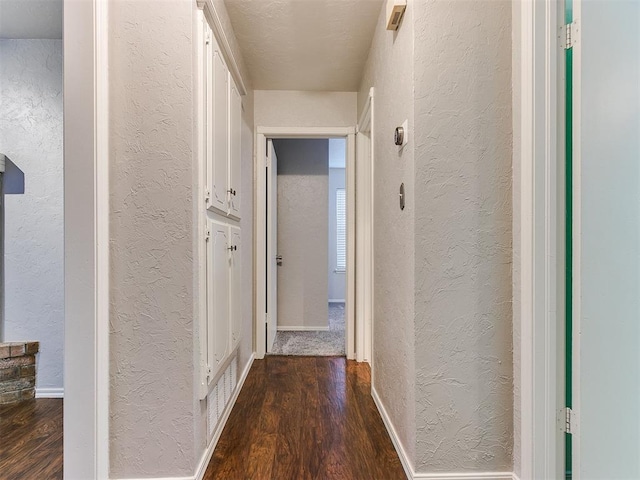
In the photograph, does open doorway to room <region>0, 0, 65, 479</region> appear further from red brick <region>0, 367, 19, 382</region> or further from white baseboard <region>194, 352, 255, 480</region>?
white baseboard <region>194, 352, 255, 480</region>

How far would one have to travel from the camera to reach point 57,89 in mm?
2465

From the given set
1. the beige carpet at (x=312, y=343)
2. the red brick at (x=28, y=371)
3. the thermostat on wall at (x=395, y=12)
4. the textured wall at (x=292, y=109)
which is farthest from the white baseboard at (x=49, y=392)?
the thermostat on wall at (x=395, y=12)

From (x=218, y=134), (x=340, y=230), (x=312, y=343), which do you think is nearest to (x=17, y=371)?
(x=218, y=134)

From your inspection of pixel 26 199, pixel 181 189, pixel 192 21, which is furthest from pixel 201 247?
pixel 26 199

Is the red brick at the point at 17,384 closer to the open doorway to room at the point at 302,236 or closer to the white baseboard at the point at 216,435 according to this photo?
the white baseboard at the point at 216,435

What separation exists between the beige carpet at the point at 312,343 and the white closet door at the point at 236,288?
103 cm

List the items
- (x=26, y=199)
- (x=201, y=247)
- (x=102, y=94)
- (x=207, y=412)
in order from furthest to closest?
(x=26, y=199) < (x=207, y=412) < (x=201, y=247) < (x=102, y=94)

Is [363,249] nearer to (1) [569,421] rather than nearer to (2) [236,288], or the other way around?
(2) [236,288]

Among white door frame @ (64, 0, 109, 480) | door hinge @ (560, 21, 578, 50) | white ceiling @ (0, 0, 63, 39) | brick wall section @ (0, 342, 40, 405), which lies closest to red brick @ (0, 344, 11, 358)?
brick wall section @ (0, 342, 40, 405)

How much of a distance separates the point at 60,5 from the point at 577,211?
2813mm

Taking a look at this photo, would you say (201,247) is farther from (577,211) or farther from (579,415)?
(579,415)

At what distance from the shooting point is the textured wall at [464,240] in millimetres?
1480

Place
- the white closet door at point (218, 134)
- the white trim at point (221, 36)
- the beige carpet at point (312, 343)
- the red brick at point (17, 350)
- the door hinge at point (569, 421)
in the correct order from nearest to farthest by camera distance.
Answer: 1. the door hinge at point (569, 421)
2. the white trim at point (221, 36)
3. the white closet door at point (218, 134)
4. the red brick at point (17, 350)
5. the beige carpet at point (312, 343)

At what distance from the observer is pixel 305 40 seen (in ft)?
8.07
